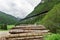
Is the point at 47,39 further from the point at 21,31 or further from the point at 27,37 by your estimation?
the point at 21,31

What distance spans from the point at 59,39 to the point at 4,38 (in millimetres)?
1719

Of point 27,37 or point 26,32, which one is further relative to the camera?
point 26,32

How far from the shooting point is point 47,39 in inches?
219

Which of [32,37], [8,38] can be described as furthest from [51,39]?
[8,38]

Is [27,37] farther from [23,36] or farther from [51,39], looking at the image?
[51,39]

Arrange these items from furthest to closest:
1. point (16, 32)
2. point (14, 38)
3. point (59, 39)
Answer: point (16, 32) < point (14, 38) < point (59, 39)

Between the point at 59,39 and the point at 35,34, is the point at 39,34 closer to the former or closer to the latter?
the point at 35,34

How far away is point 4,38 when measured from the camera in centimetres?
646

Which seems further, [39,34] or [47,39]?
[39,34]

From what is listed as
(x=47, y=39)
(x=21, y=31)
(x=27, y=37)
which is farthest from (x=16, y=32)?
(x=47, y=39)

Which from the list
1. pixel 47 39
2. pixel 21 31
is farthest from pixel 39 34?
pixel 47 39

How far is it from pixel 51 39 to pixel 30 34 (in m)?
1.18

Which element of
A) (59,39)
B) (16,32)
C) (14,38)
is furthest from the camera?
(16,32)

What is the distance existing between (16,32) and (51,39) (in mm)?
1616
